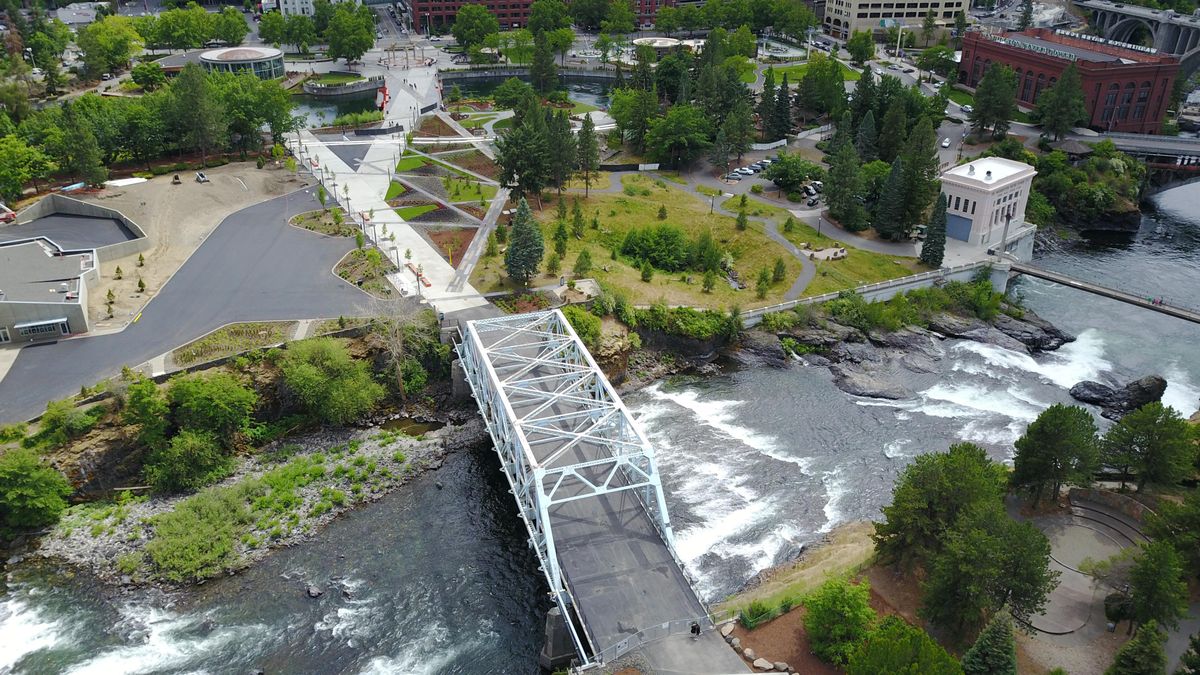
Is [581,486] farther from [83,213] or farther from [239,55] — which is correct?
[239,55]

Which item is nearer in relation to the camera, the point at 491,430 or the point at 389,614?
the point at 389,614

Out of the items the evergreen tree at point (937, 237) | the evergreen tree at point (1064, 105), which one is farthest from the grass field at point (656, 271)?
the evergreen tree at point (1064, 105)

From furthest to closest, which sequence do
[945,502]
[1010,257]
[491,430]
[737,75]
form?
[737,75] → [1010,257] → [491,430] → [945,502]

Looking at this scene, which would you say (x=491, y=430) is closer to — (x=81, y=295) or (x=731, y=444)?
(x=731, y=444)

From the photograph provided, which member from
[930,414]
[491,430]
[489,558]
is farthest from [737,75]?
[489,558]

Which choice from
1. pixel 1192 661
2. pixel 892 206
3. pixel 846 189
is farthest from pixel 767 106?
pixel 1192 661

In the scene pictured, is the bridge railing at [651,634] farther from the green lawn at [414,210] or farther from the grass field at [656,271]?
the green lawn at [414,210]

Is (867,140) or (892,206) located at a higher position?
(867,140)
